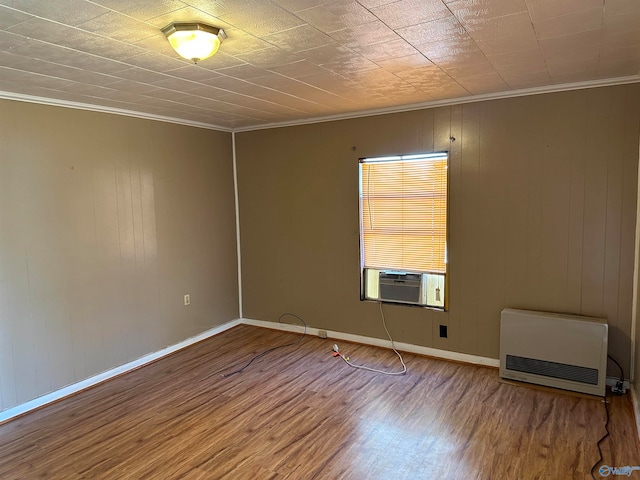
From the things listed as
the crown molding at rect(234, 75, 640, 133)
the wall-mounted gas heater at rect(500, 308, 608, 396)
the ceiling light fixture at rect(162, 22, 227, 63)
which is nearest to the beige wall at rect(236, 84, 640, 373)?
the crown molding at rect(234, 75, 640, 133)

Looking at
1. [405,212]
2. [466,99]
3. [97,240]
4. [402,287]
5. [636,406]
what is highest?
[466,99]

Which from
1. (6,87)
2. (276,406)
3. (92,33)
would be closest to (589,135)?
(276,406)

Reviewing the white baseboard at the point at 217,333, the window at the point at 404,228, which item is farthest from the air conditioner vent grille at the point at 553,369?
the window at the point at 404,228

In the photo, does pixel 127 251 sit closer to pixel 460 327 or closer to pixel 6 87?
pixel 6 87

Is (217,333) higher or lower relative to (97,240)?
lower

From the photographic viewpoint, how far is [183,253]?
4.50 meters

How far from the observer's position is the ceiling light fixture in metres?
1.97

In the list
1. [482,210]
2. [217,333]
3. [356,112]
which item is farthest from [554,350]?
[217,333]

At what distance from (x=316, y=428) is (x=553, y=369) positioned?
1.90m

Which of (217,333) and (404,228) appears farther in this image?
(217,333)

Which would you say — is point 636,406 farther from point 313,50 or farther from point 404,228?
point 313,50

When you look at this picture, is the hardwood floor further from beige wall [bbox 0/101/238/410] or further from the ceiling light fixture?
the ceiling light fixture

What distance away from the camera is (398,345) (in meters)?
4.30

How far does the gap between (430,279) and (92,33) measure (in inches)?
129
